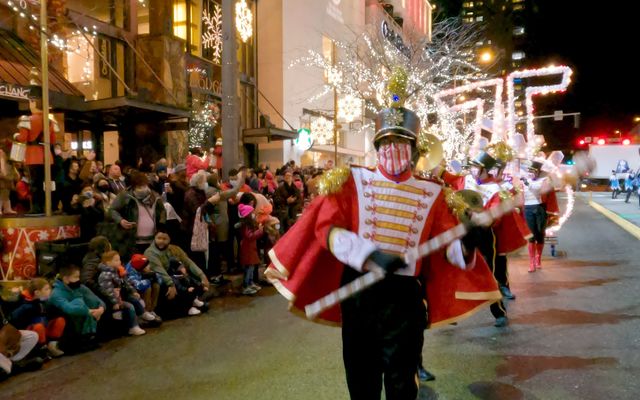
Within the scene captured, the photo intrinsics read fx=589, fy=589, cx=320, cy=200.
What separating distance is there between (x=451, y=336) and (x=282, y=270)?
3.67 meters

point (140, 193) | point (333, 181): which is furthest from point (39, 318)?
point (333, 181)

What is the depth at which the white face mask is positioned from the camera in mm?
3646

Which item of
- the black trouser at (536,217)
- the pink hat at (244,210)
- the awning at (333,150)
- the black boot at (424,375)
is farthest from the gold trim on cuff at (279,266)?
the awning at (333,150)

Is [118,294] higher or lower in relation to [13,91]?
lower

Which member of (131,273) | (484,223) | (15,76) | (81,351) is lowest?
(81,351)

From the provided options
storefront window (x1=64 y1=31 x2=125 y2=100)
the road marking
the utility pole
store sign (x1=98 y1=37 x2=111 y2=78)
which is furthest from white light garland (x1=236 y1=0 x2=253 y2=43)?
the road marking

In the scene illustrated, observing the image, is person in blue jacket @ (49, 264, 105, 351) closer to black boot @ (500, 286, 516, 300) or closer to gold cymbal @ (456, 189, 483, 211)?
gold cymbal @ (456, 189, 483, 211)

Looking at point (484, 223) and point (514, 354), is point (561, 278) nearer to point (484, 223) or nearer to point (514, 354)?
point (514, 354)

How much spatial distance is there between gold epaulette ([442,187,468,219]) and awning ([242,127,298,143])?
1782cm

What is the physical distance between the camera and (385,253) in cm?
327

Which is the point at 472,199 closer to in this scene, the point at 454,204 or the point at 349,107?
the point at 454,204

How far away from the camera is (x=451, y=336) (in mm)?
6703

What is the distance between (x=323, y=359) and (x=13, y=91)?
9.09m

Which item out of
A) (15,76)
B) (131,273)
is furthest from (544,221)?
(15,76)
